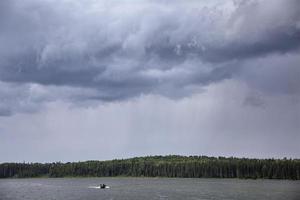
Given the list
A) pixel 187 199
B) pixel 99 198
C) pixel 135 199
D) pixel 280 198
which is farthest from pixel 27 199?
pixel 280 198

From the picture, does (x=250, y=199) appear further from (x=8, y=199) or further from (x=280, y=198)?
(x=8, y=199)

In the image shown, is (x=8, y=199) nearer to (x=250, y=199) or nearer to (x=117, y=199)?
(x=117, y=199)

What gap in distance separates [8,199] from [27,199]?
173 inches

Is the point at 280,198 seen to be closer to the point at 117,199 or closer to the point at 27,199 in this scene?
the point at 117,199

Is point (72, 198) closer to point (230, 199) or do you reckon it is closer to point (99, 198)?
point (99, 198)

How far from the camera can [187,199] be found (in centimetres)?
11688

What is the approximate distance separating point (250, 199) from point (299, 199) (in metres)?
10.5

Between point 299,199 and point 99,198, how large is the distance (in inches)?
1788

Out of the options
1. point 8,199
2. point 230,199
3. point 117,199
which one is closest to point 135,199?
point 117,199

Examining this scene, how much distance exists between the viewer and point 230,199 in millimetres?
117000

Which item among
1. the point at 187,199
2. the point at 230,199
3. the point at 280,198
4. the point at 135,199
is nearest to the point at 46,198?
the point at 135,199

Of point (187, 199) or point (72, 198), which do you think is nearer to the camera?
point (187, 199)

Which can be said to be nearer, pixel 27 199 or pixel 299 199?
pixel 299 199

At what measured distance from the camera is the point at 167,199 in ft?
385
